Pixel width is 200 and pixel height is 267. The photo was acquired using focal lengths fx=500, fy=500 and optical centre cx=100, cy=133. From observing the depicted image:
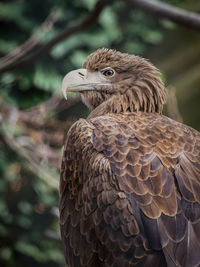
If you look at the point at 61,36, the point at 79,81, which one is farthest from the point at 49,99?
the point at 79,81

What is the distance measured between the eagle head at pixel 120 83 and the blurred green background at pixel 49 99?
1.49m

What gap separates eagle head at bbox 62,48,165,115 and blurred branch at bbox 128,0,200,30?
478 mm

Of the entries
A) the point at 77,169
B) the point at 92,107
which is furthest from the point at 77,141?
the point at 92,107

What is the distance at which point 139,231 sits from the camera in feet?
8.00

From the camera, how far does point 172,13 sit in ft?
12.2

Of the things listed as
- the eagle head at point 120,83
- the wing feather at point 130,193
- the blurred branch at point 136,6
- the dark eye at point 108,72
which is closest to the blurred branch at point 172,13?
the blurred branch at point 136,6

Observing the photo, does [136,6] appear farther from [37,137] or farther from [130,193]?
[37,137]

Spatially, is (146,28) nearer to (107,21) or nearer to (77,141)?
(107,21)

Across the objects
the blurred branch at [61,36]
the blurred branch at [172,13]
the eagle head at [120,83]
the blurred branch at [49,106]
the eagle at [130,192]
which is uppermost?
the blurred branch at [49,106]

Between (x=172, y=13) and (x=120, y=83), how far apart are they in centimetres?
73

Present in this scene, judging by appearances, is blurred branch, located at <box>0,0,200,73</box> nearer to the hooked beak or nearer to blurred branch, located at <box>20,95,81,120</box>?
the hooked beak

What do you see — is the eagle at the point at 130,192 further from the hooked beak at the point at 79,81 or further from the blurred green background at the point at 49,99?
the blurred green background at the point at 49,99

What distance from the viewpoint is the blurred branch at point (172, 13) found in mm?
3625

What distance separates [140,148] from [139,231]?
A: 0.48m
